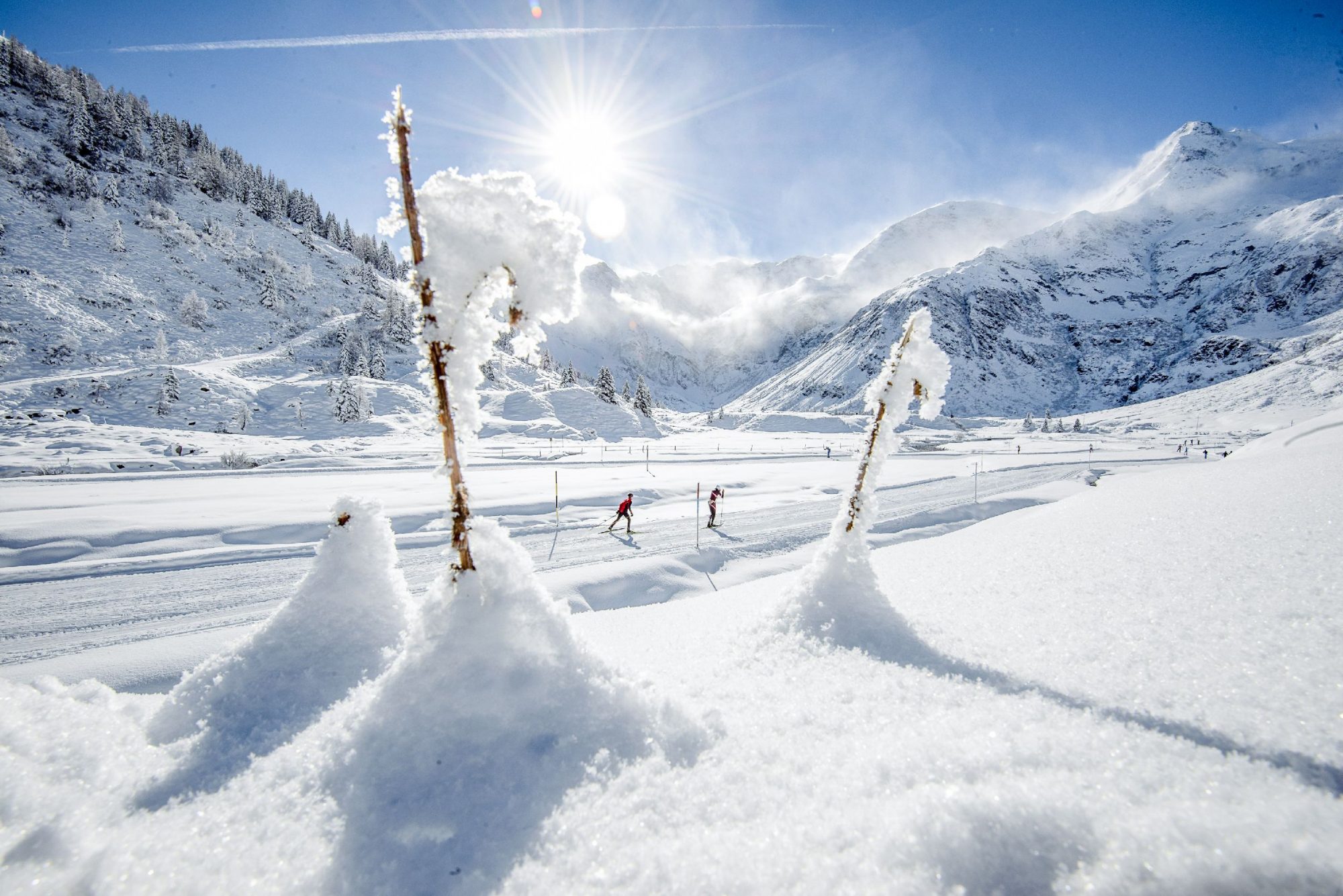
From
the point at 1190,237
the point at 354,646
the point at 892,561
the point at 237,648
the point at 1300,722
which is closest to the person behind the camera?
the point at 1300,722

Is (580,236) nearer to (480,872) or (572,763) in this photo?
(572,763)

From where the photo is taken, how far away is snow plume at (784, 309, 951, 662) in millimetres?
4578

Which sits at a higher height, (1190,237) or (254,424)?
(1190,237)

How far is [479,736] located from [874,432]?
16.1ft

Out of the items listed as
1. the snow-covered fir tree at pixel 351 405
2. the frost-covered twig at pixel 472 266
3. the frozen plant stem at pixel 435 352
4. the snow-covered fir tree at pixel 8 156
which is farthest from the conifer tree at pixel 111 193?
the frost-covered twig at pixel 472 266

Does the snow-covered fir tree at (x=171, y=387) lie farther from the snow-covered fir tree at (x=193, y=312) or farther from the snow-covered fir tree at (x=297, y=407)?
the snow-covered fir tree at (x=193, y=312)

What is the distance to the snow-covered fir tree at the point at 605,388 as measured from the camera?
67688 mm

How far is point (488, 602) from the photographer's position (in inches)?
145

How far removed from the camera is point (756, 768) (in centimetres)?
292

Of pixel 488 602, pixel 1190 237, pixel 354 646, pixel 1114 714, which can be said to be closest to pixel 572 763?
pixel 488 602

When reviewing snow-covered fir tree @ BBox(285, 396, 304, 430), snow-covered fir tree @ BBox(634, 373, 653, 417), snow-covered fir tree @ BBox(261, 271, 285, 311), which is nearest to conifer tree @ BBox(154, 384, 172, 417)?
snow-covered fir tree @ BBox(285, 396, 304, 430)

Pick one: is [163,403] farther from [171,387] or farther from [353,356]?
[353,356]

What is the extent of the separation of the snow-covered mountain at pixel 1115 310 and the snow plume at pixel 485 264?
122100 millimetres

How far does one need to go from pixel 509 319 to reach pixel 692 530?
12.1 metres
